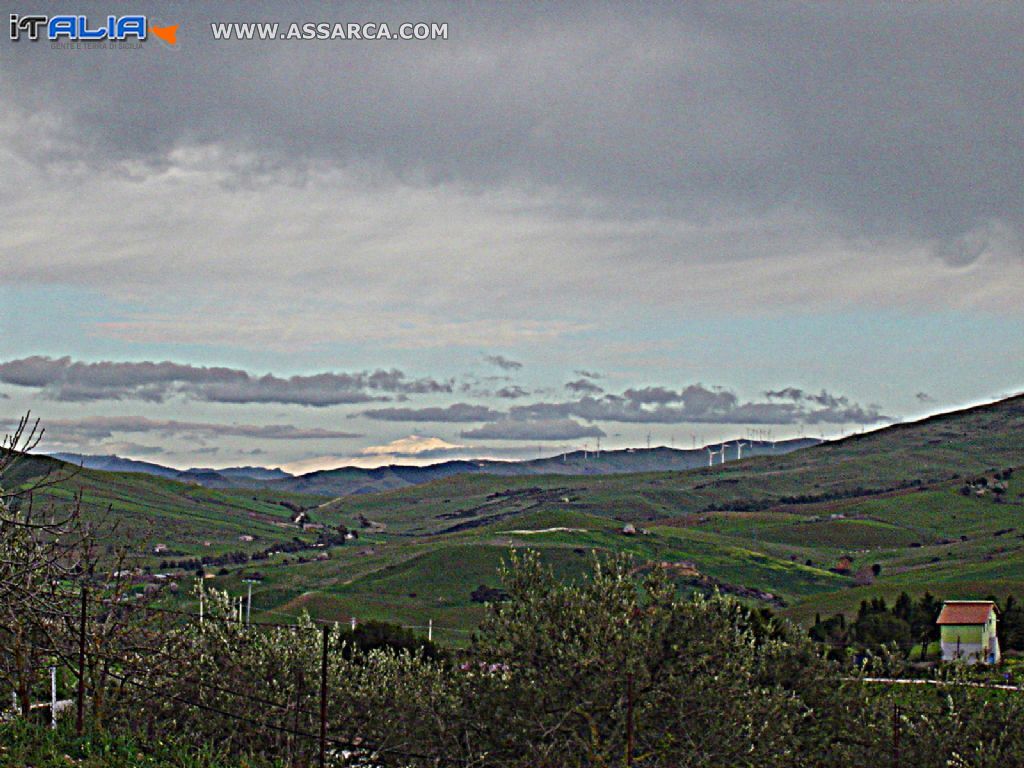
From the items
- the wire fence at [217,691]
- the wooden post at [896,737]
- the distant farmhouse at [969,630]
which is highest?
the wire fence at [217,691]

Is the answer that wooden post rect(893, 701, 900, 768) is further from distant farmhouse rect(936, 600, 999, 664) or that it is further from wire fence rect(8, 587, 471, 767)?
distant farmhouse rect(936, 600, 999, 664)

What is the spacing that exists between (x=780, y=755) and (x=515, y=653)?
9.76 m

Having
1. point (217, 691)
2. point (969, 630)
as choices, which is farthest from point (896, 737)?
point (969, 630)

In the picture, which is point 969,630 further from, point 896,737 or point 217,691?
point 217,691

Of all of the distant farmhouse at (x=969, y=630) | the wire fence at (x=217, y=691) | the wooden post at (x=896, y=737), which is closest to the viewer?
the wire fence at (x=217, y=691)

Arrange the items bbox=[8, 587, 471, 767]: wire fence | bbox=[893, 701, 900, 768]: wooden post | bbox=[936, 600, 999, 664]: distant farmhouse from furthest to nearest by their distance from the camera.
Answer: bbox=[936, 600, 999, 664]: distant farmhouse → bbox=[893, 701, 900, 768]: wooden post → bbox=[8, 587, 471, 767]: wire fence

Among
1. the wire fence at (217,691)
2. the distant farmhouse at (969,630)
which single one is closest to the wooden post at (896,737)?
the wire fence at (217,691)

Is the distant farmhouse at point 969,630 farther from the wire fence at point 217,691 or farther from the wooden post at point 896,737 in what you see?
the wire fence at point 217,691

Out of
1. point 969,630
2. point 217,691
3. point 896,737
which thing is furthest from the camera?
point 969,630

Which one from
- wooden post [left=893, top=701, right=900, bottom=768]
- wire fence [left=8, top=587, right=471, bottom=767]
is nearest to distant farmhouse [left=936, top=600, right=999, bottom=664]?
wooden post [left=893, top=701, right=900, bottom=768]

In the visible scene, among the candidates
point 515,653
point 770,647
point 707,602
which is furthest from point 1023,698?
point 515,653

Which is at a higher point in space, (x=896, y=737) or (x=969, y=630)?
(x=896, y=737)

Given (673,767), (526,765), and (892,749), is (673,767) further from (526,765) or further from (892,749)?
(892,749)

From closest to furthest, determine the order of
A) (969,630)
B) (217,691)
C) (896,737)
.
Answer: (896,737), (217,691), (969,630)
